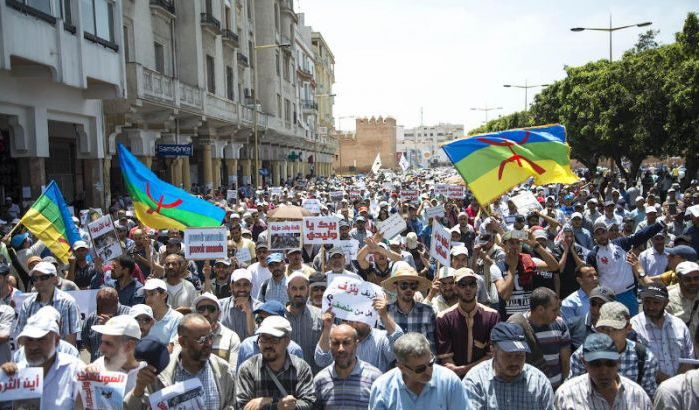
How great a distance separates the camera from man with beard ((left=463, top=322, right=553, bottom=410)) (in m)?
3.85

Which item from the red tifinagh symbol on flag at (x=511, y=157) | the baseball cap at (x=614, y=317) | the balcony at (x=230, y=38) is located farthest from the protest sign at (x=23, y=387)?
the balcony at (x=230, y=38)

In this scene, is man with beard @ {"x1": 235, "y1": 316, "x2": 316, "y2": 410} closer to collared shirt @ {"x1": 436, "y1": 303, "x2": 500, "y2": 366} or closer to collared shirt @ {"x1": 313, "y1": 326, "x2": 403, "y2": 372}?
collared shirt @ {"x1": 313, "y1": 326, "x2": 403, "y2": 372}

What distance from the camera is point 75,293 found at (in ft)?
20.8

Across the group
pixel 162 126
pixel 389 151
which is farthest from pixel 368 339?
pixel 389 151

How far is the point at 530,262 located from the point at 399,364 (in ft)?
12.1

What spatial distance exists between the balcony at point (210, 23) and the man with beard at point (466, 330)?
81.9 feet

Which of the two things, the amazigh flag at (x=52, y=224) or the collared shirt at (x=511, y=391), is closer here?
the collared shirt at (x=511, y=391)

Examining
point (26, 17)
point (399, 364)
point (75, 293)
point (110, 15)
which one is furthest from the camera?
point (110, 15)

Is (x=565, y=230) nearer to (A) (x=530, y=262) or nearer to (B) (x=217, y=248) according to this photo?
(A) (x=530, y=262)

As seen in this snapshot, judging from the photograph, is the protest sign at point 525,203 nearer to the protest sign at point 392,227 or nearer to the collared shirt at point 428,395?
the protest sign at point 392,227

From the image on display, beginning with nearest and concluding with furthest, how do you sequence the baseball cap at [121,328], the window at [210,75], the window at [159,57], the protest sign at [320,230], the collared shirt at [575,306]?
1. the baseball cap at [121,328]
2. the collared shirt at [575,306]
3. the protest sign at [320,230]
4. the window at [159,57]
5. the window at [210,75]

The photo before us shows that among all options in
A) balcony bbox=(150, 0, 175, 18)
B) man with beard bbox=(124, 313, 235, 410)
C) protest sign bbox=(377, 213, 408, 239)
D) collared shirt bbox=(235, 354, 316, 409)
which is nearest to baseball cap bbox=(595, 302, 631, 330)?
collared shirt bbox=(235, 354, 316, 409)

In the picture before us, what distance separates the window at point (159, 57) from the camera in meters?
24.8

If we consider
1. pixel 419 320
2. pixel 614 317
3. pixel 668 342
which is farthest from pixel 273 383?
pixel 668 342
